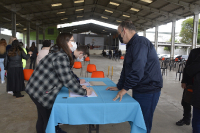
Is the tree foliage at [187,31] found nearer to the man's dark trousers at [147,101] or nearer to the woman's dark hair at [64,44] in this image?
the man's dark trousers at [147,101]

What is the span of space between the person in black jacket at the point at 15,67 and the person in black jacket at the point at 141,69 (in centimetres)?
282

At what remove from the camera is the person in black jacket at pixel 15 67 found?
11.8 feet

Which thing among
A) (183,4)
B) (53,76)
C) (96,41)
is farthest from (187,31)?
(53,76)

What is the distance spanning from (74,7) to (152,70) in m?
16.1

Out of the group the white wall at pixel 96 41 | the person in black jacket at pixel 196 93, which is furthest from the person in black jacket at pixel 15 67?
the white wall at pixel 96 41

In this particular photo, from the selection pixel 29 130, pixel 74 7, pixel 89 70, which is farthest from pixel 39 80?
pixel 74 7

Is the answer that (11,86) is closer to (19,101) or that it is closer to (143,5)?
(19,101)

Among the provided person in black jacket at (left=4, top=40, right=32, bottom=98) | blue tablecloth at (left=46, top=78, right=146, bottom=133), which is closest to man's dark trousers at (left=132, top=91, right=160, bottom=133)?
blue tablecloth at (left=46, top=78, right=146, bottom=133)

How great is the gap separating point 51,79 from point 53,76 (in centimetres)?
3

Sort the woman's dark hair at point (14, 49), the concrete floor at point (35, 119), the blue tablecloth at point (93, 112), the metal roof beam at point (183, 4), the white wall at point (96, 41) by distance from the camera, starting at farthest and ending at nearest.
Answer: the white wall at point (96, 41), the metal roof beam at point (183, 4), the woman's dark hair at point (14, 49), the concrete floor at point (35, 119), the blue tablecloth at point (93, 112)

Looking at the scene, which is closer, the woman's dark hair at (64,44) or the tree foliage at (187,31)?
the woman's dark hair at (64,44)

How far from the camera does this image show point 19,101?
3.65m

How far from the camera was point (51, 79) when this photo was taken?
1.51m

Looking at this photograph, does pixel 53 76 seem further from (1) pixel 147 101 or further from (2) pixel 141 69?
(1) pixel 147 101
